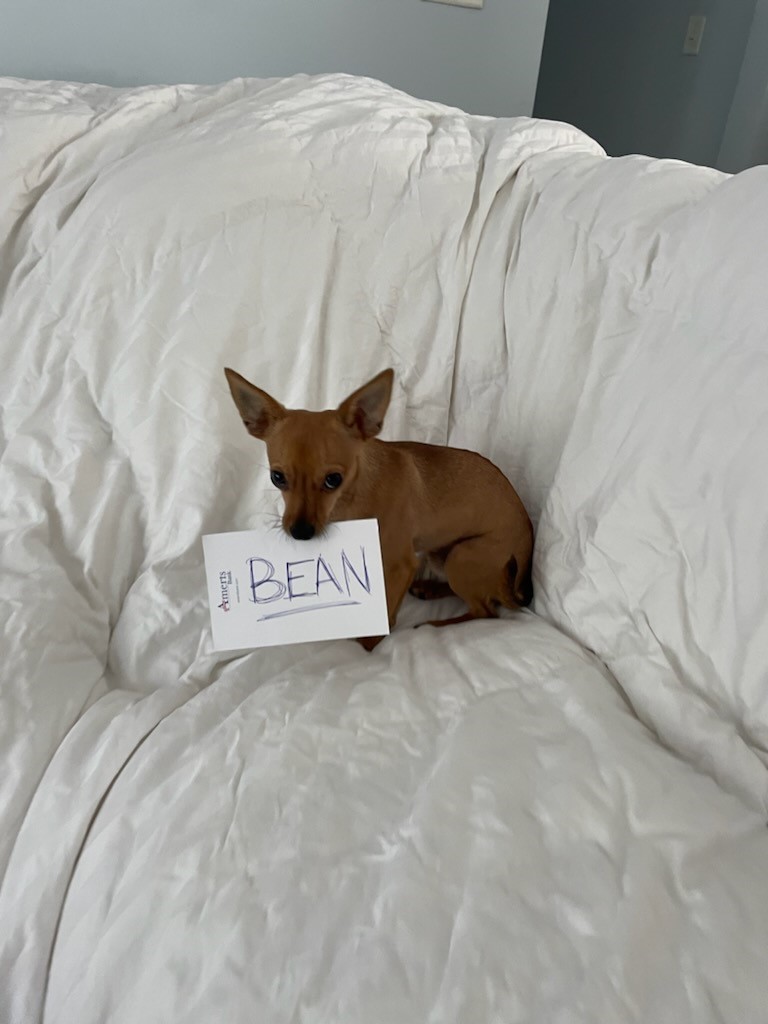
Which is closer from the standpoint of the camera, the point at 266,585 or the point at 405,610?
the point at 266,585

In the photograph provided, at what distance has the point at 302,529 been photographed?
85 centimetres

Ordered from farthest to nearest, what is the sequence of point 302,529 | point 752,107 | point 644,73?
point 644,73
point 752,107
point 302,529

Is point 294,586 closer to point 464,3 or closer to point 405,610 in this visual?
point 405,610

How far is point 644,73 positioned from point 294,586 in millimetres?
2364

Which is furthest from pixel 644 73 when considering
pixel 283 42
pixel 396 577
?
pixel 396 577

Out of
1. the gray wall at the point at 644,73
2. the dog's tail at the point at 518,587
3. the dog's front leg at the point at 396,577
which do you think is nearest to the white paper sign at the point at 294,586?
the dog's front leg at the point at 396,577

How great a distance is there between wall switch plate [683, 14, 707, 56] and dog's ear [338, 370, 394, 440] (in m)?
2.09

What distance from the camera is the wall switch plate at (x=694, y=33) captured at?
2223 mm

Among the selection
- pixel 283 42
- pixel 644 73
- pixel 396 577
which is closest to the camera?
pixel 396 577

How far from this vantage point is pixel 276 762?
70 cm

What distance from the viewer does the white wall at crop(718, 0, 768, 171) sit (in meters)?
2.08

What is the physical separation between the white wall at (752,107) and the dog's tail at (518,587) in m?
1.78

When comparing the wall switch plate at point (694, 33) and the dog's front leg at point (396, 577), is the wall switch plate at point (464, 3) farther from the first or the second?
the dog's front leg at point (396, 577)

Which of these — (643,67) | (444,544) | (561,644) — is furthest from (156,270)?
(643,67)
